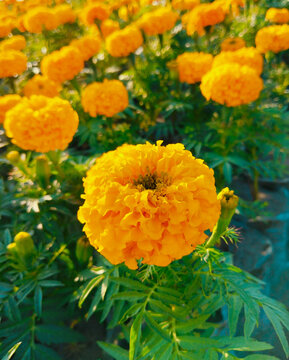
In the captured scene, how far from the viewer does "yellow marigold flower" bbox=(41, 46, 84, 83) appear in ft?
7.50

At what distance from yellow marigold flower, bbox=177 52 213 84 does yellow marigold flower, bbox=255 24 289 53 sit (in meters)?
0.39

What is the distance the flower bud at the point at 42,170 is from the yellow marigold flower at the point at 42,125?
6cm

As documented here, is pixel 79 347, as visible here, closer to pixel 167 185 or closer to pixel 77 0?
pixel 167 185

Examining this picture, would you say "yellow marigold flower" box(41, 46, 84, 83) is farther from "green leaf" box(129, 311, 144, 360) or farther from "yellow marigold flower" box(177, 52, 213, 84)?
"green leaf" box(129, 311, 144, 360)

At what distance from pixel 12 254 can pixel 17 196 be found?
0.47 meters

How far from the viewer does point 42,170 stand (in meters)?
1.67

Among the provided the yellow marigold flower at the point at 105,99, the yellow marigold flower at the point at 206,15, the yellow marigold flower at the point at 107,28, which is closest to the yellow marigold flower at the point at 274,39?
the yellow marigold flower at the point at 206,15

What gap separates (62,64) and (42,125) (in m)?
0.91

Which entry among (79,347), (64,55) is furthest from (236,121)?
(79,347)

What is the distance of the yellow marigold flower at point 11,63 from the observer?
2.26m

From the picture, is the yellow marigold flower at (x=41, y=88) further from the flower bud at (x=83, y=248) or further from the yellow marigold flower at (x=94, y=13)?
the flower bud at (x=83, y=248)

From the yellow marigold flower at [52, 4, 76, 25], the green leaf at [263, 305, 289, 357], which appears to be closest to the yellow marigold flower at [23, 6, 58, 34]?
the yellow marigold flower at [52, 4, 76, 25]

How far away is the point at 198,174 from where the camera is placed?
0.94 meters

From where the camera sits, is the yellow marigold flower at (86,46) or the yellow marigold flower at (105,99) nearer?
the yellow marigold flower at (105,99)
